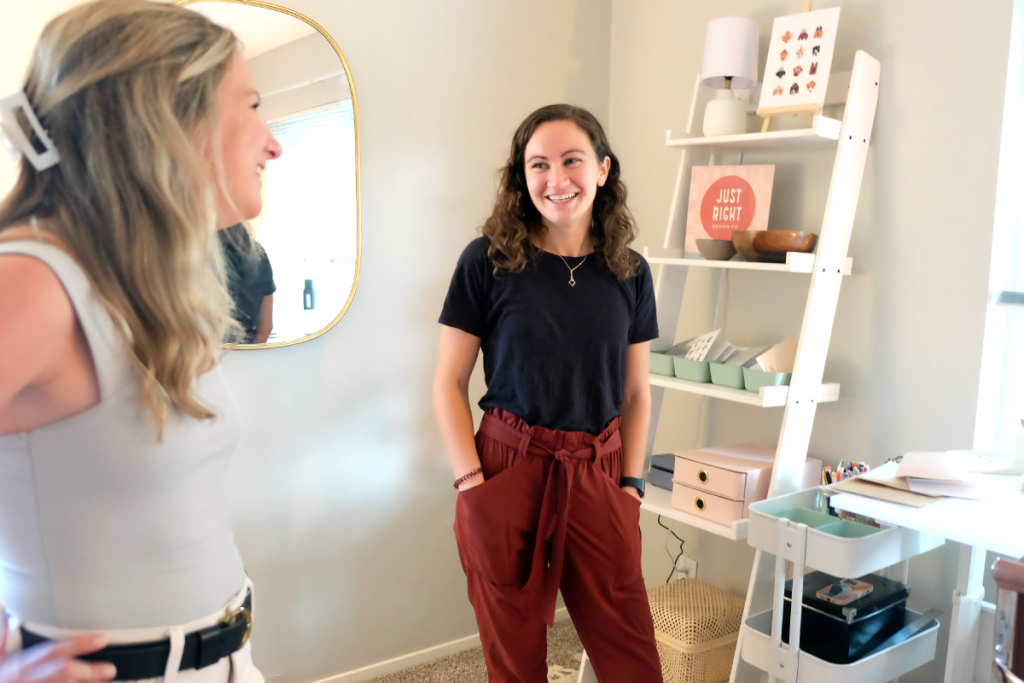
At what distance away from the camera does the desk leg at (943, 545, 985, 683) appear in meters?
1.63

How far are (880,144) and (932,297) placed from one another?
424 mm

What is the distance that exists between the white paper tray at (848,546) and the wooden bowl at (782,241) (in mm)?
640

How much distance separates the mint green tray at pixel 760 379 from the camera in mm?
1912

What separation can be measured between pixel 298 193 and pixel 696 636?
1.65 metres

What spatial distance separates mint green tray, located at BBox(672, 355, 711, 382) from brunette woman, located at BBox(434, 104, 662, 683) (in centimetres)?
40

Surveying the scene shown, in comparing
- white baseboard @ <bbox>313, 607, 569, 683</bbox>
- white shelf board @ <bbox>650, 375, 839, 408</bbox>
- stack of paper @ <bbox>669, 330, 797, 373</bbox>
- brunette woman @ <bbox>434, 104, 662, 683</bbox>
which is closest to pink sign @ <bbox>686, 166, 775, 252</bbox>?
stack of paper @ <bbox>669, 330, 797, 373</bbox>

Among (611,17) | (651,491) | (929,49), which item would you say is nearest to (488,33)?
(611,17)

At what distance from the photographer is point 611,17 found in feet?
8.95

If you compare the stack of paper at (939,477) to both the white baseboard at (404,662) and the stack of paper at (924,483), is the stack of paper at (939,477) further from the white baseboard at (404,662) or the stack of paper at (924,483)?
the white baseboard at (404,662)

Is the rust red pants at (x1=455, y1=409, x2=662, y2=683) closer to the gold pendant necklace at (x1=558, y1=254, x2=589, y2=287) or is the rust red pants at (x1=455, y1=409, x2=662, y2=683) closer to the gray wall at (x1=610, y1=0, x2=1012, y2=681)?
the gold pendant necklace at (x1=558, y1=254, x2=589, y2=287)

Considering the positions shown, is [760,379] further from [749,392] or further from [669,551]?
[669,551]

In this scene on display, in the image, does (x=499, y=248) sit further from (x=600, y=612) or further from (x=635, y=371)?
(x=600, y=612)

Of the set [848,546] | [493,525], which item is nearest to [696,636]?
[848,546]

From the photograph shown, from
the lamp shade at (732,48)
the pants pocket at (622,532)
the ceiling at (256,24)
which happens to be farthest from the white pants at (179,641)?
the lamp shade at (732,48)
